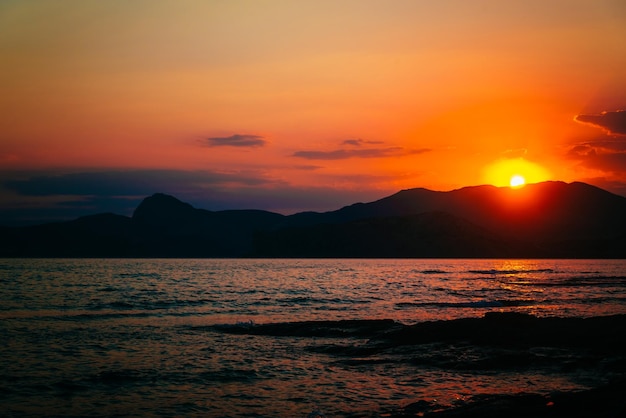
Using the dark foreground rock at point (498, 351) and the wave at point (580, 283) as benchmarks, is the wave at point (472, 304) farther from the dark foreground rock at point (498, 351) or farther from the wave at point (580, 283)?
the wave at point (580, 283)

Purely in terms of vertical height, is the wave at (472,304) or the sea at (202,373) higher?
the sea at (202,373)

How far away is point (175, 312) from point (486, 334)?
1050 inches

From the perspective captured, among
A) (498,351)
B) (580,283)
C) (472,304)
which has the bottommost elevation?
(580,283)

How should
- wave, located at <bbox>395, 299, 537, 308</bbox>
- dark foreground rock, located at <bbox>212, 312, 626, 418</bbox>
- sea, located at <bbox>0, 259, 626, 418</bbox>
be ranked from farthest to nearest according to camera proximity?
wave, located at <bbox>395, 299, 537, 308</bbox> < sea, located at <bbox>0, 259, 626, 418</bbox> < dark foreground rock, located at <bbox>212, 312, 626, 418</bbox>

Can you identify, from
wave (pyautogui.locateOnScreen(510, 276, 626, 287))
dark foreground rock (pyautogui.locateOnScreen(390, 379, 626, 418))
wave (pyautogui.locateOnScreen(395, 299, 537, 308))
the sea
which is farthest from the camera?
wave (pyautogui.locateOnScreen(510, 276, 626, 287))

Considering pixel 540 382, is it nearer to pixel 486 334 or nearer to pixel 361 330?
pixel 486 334

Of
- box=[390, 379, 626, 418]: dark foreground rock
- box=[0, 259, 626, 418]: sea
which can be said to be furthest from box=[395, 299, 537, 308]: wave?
box=[390, 379, 626, 418]: dark foreground rock

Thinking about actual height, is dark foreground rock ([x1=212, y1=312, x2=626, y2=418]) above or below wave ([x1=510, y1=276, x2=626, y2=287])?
above

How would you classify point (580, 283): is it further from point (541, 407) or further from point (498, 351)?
point (541, 407)

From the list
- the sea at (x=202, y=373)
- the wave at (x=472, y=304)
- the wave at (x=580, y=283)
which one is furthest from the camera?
the wave at (x=580, y=283)

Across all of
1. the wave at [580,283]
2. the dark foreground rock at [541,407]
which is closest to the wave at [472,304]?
the wave at [580,283]

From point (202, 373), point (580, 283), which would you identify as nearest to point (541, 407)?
point (202, 373)

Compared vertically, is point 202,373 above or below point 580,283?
above

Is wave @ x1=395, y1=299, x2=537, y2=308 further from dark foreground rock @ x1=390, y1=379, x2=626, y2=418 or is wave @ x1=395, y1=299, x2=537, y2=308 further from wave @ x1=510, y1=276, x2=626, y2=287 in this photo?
dark foreground rock @ x1=390, y1=379, x2=626, y2=418
